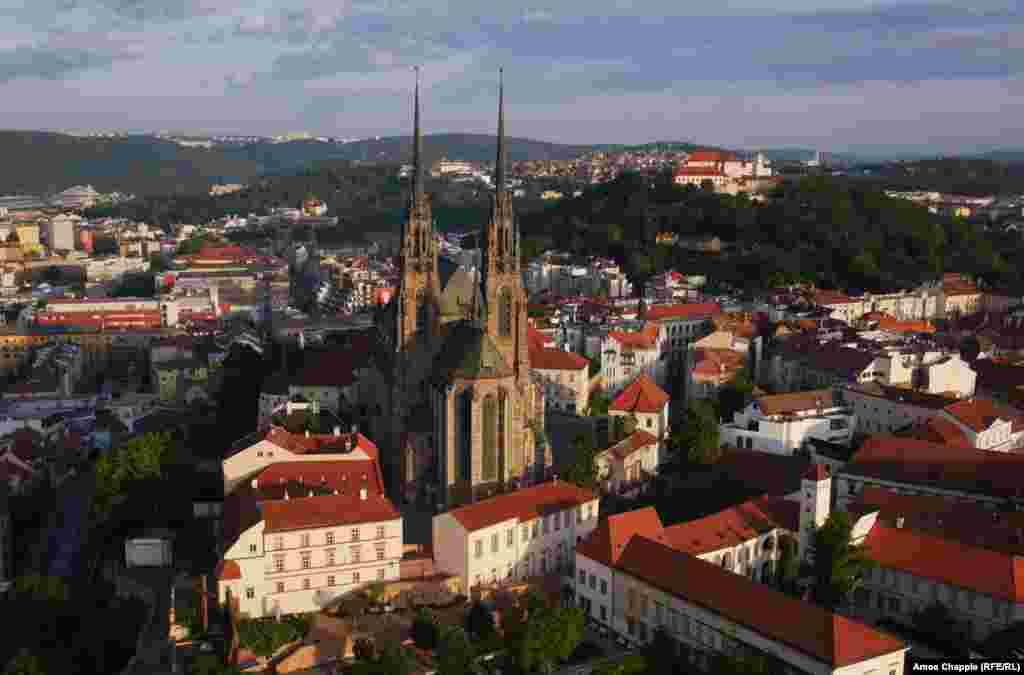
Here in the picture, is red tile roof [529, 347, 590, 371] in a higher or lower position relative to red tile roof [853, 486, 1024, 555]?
higher

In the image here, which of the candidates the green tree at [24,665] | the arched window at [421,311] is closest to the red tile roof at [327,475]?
the arched window at [421,311]

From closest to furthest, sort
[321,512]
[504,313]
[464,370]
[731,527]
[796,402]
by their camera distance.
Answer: [321,512] < [731,527] < [464,370] < [504,313] < [796,402]

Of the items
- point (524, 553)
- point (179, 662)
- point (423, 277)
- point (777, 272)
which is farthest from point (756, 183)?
point (179, 662)

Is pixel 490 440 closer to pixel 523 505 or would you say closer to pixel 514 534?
pixel 523 505

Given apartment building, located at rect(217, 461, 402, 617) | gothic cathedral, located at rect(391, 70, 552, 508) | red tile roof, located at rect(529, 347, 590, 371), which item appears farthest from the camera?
red tile roof, located at rect(529, 347, 590, 371)

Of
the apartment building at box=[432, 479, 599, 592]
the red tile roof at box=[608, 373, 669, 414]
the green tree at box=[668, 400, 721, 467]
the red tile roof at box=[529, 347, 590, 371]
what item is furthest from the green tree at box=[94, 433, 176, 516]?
the green tree at box=[668, 400, 721, 467]

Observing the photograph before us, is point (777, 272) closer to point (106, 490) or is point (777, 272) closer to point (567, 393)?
point (567, 393)

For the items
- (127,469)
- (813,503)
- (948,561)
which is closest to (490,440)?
(813,503)

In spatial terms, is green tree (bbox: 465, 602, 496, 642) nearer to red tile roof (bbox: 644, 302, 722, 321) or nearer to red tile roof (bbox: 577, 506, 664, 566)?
red tile roof (bbox: 577, 506, 664, 566)
